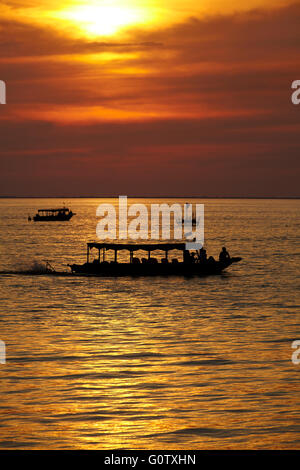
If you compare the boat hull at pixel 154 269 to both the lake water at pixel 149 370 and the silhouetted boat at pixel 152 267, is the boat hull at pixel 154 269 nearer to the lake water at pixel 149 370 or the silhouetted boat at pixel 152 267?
the silhouetted boat at pixel 152 267

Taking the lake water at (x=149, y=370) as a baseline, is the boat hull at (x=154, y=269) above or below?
above

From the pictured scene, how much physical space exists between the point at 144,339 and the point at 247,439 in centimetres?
1436

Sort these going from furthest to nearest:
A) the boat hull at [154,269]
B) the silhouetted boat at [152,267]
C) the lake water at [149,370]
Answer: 1. the boat hull at [154,269]
2. the silhouetted boat at [152,267]
3. the lake water at [149,370]

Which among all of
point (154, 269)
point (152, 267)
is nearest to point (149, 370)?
point (152, 267)

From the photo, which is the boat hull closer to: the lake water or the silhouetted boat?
the silhouetted boat

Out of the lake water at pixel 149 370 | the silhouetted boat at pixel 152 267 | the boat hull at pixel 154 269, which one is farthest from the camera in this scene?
the boat hull at pixel 154 269

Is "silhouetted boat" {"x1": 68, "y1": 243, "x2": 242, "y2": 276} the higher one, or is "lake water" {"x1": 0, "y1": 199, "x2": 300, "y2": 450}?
"silhouetted boat" {"x1": 68, "y1": 243, "x2": 242, "y2": 276}

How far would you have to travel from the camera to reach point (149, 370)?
25.8 meters

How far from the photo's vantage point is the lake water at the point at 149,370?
62.2ft

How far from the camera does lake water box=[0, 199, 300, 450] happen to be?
19.0 meters

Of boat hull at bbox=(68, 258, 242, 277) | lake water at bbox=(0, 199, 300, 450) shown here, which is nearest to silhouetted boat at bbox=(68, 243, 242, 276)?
boat hull at bbox=(68, 258, 242, 277)

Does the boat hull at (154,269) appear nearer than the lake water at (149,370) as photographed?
No

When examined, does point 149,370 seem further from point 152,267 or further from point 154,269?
point 154,269

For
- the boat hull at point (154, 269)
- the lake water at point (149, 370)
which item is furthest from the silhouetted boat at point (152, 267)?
the lake water at point (149, 370)
